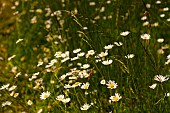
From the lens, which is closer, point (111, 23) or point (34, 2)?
point (111, 23)

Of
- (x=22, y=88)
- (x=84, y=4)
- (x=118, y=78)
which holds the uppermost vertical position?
(x=84, y=4)

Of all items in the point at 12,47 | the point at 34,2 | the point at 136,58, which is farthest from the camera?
the point at 34,2

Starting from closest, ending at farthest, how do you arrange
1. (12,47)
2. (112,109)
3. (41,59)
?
1. (112,109)
2. (41,59)
3. (12,47)

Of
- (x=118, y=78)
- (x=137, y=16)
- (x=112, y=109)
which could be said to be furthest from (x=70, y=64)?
(x=137, y=16)

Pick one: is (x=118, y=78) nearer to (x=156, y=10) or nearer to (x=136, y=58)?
(x=136, y=58)

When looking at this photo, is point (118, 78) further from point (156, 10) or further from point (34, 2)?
point (34, 2)

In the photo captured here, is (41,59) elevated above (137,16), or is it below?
below
